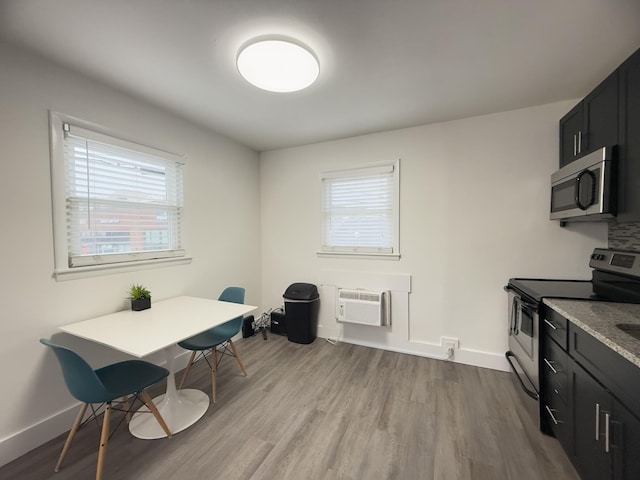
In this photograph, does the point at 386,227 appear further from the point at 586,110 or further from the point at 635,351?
the point at 635,351

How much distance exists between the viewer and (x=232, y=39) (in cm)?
154

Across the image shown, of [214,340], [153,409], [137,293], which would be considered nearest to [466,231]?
[214,340]

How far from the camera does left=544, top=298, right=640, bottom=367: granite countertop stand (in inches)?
39.9

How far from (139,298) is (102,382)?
2.19 feet

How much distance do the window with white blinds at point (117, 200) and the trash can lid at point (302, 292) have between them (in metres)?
1.32

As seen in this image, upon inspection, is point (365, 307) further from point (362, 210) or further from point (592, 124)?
point (592, 124)

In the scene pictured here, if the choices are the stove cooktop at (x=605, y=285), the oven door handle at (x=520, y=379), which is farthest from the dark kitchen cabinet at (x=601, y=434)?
the stove cooktop at (x=605, y=285)

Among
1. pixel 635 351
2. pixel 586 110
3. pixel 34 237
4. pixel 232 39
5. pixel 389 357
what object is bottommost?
pixel 389 357

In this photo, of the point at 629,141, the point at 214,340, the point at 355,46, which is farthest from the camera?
the point at 214,340

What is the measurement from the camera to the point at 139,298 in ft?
7.02

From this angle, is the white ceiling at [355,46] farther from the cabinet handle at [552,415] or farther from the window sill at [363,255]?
the cabinet handle at [552,415]

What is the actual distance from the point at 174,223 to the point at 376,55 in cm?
229

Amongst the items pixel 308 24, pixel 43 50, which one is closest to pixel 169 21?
pixel 308 24

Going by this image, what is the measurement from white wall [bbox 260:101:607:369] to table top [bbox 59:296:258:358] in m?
1.63
